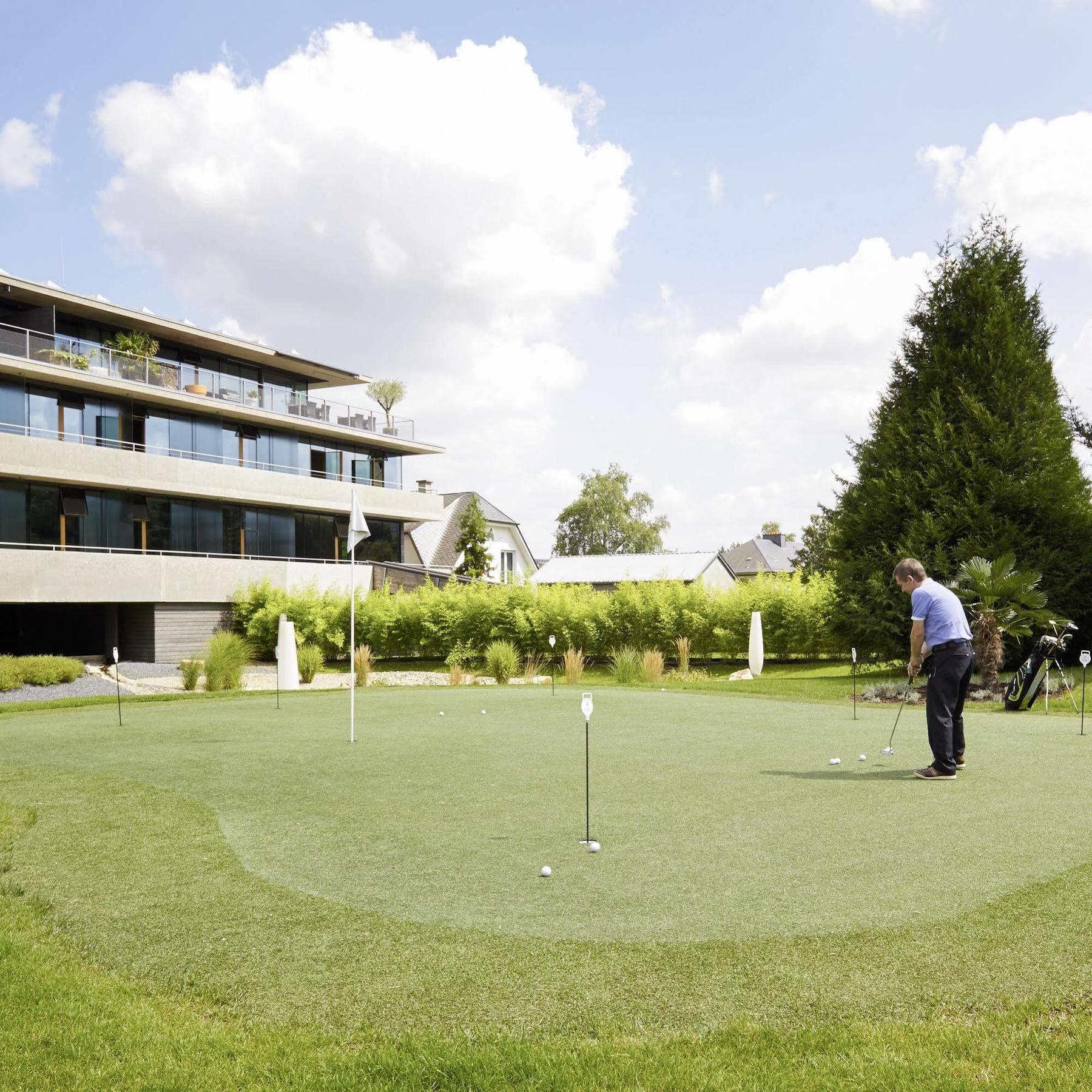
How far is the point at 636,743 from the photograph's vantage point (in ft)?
34.4

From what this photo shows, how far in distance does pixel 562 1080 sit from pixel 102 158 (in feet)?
64.0

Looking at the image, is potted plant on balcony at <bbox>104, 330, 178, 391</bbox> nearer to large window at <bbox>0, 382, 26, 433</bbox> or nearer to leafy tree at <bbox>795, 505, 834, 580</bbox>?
large window at <bbox>0, 382, 26, 433</bbox>

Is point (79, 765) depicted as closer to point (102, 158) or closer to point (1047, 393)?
point (102, 158)

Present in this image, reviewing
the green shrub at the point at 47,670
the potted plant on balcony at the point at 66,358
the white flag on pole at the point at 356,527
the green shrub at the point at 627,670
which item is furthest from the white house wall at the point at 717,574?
the white flag on pole at the point at 356,527

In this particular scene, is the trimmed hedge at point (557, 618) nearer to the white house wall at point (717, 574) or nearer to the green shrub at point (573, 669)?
the green shrub at point (573, 669)

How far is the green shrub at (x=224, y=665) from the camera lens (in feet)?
69.7

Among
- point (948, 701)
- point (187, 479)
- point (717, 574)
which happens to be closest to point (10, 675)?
point (187, 479)

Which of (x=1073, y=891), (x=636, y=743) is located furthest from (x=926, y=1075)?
(x=636, y=743)

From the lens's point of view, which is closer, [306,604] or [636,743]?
[636,743]

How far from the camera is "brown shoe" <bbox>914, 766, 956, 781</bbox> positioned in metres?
7.95

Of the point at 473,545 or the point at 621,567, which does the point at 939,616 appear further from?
the point at 621,567

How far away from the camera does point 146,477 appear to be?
3141 cm

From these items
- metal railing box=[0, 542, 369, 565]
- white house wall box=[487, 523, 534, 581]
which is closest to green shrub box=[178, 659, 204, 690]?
metal railing box=[0, 542, 369, 565]

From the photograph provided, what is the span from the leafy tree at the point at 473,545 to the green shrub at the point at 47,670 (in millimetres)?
26230
